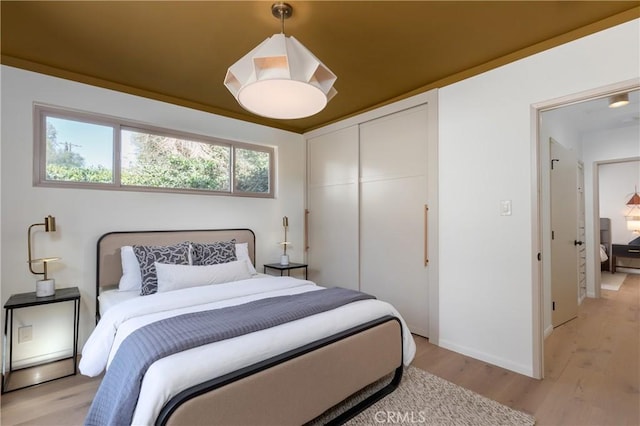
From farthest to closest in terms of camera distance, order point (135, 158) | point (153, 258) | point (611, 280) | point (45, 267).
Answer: point (611, 280) < point (135, 158) < point (153, 258) < point (45, 267)

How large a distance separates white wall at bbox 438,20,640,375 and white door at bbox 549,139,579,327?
1.19 metres

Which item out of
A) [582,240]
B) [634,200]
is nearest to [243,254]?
[582,240]

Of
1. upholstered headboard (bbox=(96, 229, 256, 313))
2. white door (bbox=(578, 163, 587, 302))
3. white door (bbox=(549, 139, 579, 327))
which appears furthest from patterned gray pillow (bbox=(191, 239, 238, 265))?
white door (bbox=(578, 163, 587, 302))

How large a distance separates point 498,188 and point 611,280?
5.12 meters

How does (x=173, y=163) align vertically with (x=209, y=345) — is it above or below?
above

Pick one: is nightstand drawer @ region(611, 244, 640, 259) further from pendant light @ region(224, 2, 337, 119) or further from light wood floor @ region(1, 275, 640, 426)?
pendant light @ region(224, 2, 337, 119)

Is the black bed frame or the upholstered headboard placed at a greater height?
the upholstered headboard

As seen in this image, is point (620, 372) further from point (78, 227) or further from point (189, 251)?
point (78, 227)

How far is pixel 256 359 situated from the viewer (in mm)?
1513

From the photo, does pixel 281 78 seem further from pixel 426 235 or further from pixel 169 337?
pixel 426 235

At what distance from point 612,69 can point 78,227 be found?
171 inches

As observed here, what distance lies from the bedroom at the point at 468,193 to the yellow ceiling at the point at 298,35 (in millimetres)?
148

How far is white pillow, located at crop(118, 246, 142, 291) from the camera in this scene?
2.70 meters

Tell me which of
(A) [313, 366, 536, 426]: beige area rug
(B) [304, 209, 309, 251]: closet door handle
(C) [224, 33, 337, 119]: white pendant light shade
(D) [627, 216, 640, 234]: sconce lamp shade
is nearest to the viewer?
(C) [224, 33, 337, 119]: white pendant light shade
